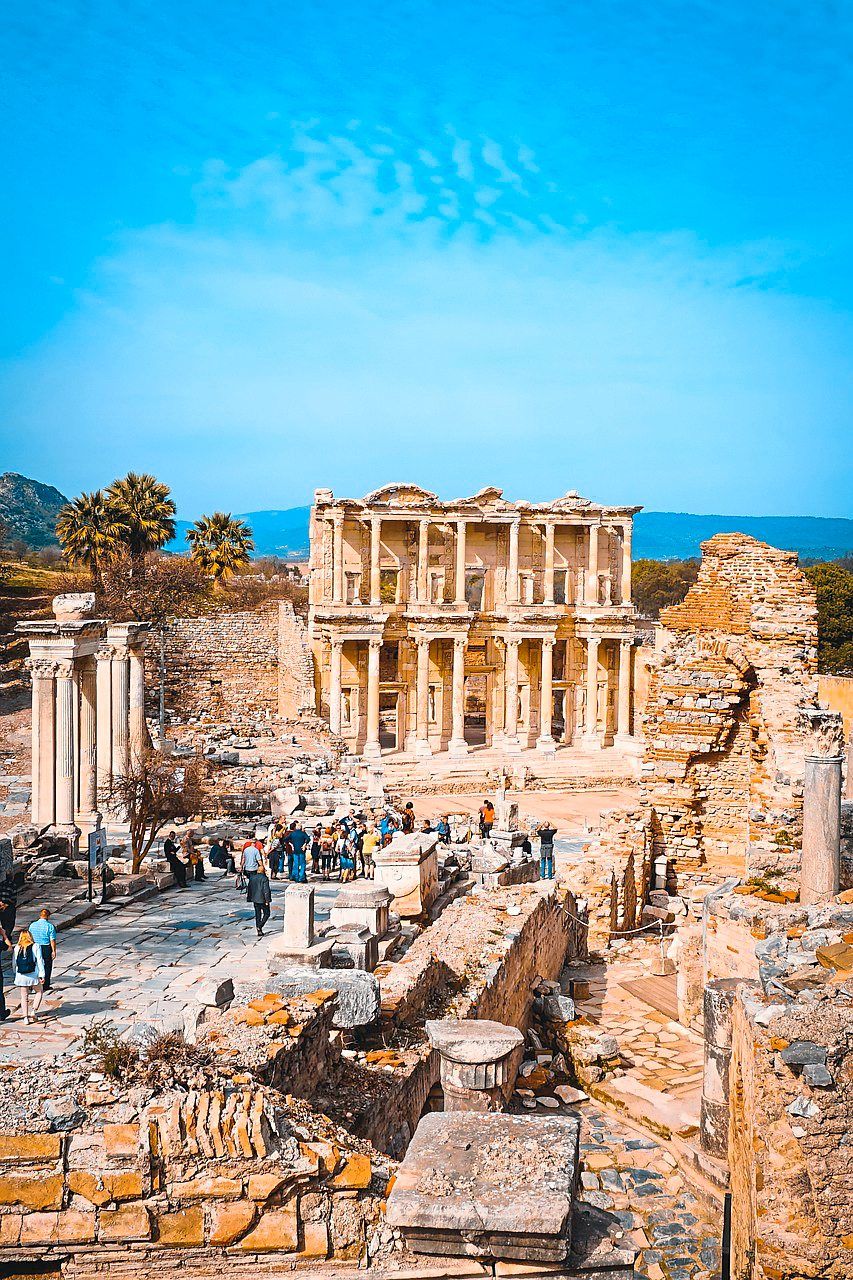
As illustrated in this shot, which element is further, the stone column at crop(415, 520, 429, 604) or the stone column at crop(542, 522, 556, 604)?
the stone column at crop(542, 522, 556, 604)

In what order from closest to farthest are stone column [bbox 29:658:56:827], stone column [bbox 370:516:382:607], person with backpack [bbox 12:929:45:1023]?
1. person with backpack [bbox 12:929:45:1023]
2. stone column [bbox 29:658:56:827]
3. stone column [bbox 370:516:382:607]

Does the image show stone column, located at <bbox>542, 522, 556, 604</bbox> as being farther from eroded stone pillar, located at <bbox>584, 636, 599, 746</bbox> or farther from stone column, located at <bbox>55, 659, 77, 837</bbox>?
stone column, located at <bbox>55, 659, 77, 837</bbox>

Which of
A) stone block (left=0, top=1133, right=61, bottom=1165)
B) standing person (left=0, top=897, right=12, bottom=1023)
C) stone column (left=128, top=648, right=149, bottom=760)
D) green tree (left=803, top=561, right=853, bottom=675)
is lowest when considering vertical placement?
standing person (left=0, top=897, right=12, bottom=1023)

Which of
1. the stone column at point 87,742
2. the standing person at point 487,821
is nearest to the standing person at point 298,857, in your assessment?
the stone column at point 87,742

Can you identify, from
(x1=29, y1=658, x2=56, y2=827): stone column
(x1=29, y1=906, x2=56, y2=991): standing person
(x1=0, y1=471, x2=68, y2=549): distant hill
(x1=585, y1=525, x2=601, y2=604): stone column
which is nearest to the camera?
(x1=29, y1=906, x2=56, y2=991): standing person

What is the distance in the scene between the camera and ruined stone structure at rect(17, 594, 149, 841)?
17.6m

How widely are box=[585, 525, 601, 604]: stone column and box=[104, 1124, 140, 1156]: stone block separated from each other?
37260 mm

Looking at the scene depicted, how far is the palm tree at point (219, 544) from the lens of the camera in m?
45.1

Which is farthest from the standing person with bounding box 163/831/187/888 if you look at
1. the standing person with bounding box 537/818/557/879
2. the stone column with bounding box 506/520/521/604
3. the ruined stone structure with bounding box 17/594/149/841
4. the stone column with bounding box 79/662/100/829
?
the stone column with bounding box 506/520/521/604

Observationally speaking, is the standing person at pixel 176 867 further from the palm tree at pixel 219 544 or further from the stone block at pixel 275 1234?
the palm tree at pixel 219 544

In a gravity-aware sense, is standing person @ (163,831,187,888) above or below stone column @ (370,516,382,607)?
below

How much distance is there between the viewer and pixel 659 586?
70.4m

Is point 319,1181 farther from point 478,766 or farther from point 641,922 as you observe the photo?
point 478,766

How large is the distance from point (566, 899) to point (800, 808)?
3.55 metres
